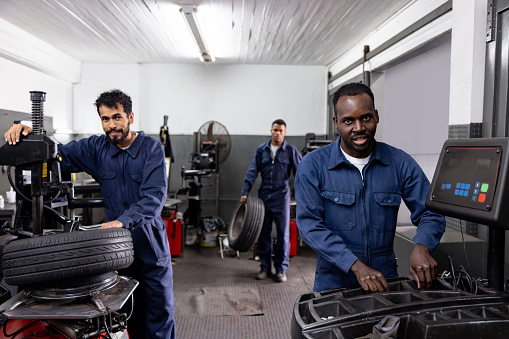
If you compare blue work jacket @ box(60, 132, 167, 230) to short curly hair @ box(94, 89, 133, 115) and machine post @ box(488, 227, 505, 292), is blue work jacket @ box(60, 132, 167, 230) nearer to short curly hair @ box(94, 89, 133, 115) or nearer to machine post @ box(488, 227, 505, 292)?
short curly hair @ box(94, 89, 133, 115)

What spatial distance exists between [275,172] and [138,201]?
2202mm

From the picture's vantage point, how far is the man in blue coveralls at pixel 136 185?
6.97 feet

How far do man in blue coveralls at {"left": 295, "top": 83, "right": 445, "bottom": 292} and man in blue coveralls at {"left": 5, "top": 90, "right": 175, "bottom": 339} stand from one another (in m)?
0.95

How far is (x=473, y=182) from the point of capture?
1.02 meters

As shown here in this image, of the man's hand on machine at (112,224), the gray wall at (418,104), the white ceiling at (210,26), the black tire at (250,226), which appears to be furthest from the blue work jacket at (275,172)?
the man's hand on machine at (112,224)

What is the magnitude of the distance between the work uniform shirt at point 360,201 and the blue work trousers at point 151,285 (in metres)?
1.02

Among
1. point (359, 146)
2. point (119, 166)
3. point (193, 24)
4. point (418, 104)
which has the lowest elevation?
point (119, 166)

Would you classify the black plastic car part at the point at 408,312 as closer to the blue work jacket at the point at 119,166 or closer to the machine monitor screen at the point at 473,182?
the machine monitor screen at the point at 473,182

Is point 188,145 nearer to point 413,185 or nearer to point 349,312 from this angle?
point 413,185

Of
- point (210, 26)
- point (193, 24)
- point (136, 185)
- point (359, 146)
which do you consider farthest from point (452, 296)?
point (210, 26)

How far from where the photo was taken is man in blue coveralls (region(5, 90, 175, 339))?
6.97 ft

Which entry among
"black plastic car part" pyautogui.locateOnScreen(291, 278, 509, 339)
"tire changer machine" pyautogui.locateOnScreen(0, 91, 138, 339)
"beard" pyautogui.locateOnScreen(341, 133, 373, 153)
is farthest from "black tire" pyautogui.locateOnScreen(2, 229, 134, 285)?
"beard" pyautogui.locateOnScreen(341, 133, 373, 153)

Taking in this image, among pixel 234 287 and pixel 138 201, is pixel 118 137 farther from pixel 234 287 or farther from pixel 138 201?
pixel 234 287

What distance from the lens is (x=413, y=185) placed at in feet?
4.98
